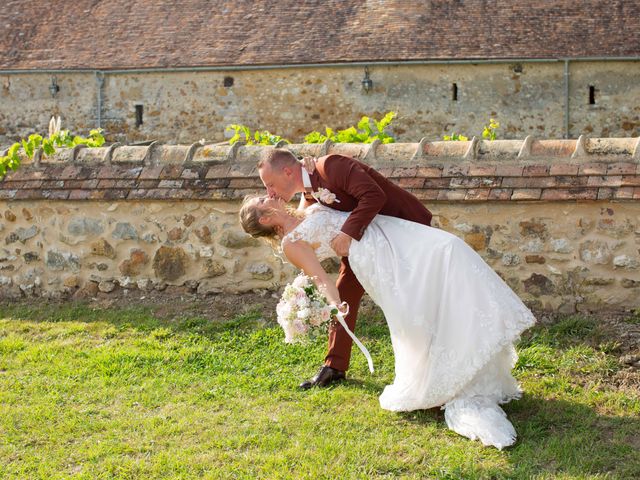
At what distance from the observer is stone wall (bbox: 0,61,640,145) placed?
65.1ft

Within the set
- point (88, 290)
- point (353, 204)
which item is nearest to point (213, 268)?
point (88, 290)

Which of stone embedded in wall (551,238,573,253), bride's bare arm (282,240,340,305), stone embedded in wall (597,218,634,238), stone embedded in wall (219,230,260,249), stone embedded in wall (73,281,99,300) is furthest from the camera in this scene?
stone embedded in wall (73,281,99,300)

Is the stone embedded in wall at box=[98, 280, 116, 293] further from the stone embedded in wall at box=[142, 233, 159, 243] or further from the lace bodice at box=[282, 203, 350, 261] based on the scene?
the lace bodice at box=[282, 203, 350, 261]

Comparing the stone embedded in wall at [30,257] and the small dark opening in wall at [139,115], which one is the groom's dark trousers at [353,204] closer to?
the stone embedded in wall at [30,257]

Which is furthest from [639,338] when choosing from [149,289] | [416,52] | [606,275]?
[416,52]

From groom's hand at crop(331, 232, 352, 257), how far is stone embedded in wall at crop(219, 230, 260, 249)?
236 centimetres

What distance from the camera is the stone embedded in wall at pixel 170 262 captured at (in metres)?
7.34

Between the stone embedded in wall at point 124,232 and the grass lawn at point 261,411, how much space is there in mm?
920

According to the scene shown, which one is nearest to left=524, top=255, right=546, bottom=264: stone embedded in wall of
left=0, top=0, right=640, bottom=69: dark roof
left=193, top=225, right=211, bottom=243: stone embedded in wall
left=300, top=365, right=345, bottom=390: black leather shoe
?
left=300, top=365, right=345, bottom=390: black leather shoe

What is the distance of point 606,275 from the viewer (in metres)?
6.18

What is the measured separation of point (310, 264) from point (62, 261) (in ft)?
12.3

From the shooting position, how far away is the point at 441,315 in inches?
185

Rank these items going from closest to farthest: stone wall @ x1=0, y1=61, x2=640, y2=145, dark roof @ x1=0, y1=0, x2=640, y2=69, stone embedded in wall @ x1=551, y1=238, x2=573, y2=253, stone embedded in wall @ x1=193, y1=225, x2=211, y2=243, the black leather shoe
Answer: the black leather shoe < stone embedded in wall @ x1=551, y1=238, x2=573, y2=253 < stone embedded in wall @ x1=193, y1=225, x2=211, y2=243 < dark roof @ x1=0, y1=0, x2=640, y2=69 < stone wall @ x1=0, y1=61, x2=640, y2=145

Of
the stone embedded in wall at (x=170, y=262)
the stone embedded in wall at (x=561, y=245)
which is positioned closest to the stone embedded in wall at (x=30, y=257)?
the stone embedded in wall at (x=170, y=262)
